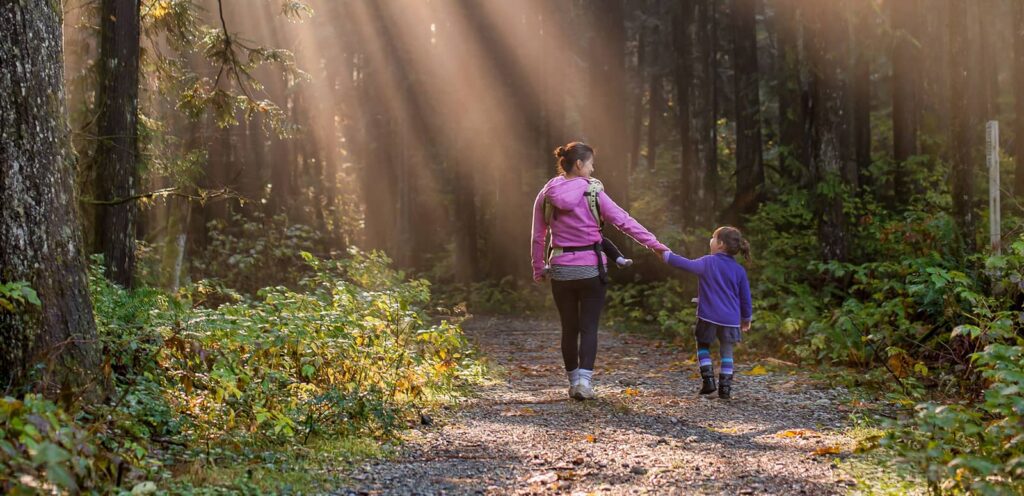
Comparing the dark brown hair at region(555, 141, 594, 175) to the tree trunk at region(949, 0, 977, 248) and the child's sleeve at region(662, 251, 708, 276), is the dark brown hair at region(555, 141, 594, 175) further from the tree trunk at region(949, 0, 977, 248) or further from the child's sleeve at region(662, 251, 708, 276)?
the tree trunk at region(949, 0, 977, 248)

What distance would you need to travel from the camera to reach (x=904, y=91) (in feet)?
73.4

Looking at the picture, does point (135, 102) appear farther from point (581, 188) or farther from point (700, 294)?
point (700, 294)

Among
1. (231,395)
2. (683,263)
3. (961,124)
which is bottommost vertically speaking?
(231,395)

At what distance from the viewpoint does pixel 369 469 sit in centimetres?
585

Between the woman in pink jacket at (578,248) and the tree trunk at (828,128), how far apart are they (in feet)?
21.4

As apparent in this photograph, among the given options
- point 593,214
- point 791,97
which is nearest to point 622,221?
point 593,214

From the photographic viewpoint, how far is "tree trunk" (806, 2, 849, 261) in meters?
14.3

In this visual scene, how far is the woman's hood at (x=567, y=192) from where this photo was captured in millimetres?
8633

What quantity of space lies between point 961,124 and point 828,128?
185cm

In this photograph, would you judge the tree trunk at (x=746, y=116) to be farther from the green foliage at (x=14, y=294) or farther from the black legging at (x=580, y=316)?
the green foliage at (x=14, y=294)

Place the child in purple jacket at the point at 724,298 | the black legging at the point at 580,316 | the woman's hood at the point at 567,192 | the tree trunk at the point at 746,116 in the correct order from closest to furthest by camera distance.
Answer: the woman's hood at the point at 567,192 → the black legging at the point at 580,316 → the child in purple jacket at the point at 724,298 → the tree trunk at the point at 746,116

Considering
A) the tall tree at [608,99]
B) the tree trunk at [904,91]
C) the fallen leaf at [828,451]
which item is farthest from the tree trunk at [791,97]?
the fallen leaf at [828,451]

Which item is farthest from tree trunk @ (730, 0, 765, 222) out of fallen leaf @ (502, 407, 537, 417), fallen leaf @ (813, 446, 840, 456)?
fallen leaf @ (813, 446, 840, 456)

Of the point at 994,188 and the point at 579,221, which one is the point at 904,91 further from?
the point at 579,221
